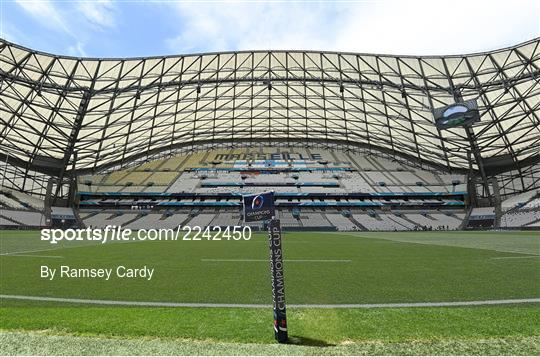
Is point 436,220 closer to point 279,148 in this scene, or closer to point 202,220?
point 279,148

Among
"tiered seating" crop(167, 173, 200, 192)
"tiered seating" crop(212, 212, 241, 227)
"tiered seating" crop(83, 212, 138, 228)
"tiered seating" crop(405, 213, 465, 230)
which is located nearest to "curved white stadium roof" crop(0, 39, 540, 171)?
"tiered seating" crop(83, 212, 138, 228)

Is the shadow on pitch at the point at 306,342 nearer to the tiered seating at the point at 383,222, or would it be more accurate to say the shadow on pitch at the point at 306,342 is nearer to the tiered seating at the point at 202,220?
→ the tiered seating at the point at 202,220

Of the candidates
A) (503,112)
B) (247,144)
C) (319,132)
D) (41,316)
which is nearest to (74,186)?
(247,144)

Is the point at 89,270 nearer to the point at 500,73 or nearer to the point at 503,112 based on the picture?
the point at 500,73

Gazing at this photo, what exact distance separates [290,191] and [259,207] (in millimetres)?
61642

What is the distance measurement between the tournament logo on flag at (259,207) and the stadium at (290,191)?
145 centimetres

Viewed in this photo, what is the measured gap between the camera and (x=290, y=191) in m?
65.8

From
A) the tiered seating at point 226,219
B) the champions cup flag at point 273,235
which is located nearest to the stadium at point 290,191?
the champions cup flag at point 273,235

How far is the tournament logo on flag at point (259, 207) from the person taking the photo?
4207 millimetres

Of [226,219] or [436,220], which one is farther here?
[226,219]

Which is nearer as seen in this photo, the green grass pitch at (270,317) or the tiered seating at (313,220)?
the green grass pitch at (270,317)

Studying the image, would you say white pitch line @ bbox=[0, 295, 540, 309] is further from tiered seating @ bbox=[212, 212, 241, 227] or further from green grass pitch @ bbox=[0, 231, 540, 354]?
tiered seating @ bbox=[212, 212, 241, 227]

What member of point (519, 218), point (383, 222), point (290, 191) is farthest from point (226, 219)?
point (519, 218)

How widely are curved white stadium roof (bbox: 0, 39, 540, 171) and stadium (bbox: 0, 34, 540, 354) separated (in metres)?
0.25
